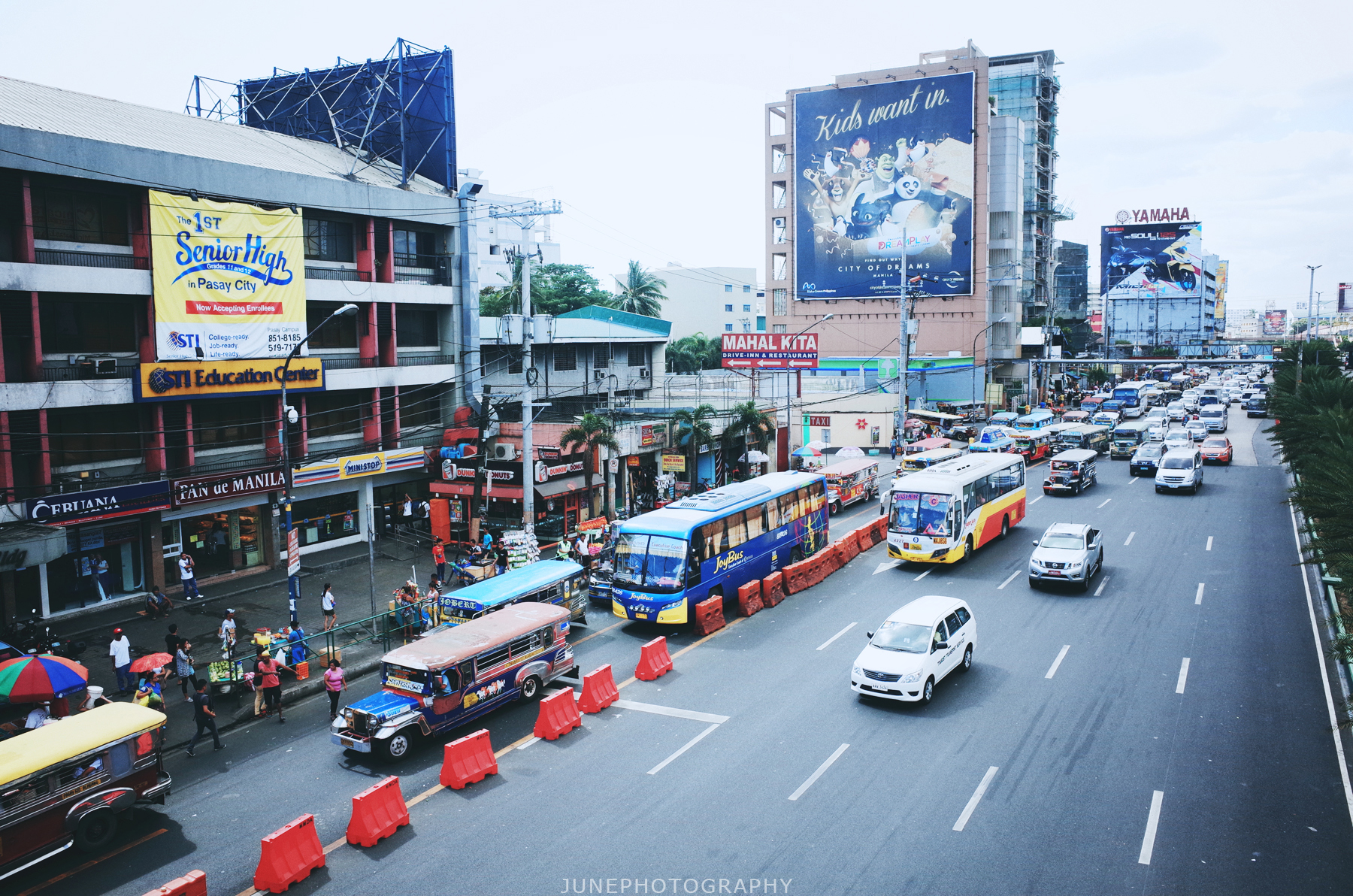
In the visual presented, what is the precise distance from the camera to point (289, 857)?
472 inches

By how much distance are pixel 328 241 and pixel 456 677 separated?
2364cm

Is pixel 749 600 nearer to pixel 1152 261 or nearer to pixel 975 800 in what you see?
pixel 975 800

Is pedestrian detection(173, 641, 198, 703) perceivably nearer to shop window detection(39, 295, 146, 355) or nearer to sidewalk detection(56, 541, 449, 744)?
sidewalk detection(56, 541, 449, 744)

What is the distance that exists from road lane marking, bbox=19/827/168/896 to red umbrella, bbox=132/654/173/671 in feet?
18.0

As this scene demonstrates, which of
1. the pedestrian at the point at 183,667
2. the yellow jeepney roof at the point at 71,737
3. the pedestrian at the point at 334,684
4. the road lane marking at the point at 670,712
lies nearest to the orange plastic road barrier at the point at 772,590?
the road lane marking at the point at 670,712

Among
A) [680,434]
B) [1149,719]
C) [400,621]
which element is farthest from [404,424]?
[1149,719]

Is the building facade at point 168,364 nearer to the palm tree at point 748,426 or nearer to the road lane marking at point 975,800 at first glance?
the palm tree at point 748,426

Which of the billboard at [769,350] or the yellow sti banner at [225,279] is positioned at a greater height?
the yellow sti banner at [225,279]

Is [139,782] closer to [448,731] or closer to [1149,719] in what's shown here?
[448,731]

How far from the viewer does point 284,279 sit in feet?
101

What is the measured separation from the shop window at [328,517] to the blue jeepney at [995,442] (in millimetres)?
33930

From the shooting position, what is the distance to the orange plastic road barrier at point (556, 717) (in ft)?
55.0

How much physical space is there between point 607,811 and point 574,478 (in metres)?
22.3

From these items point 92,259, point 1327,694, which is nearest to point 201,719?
point 92,259
